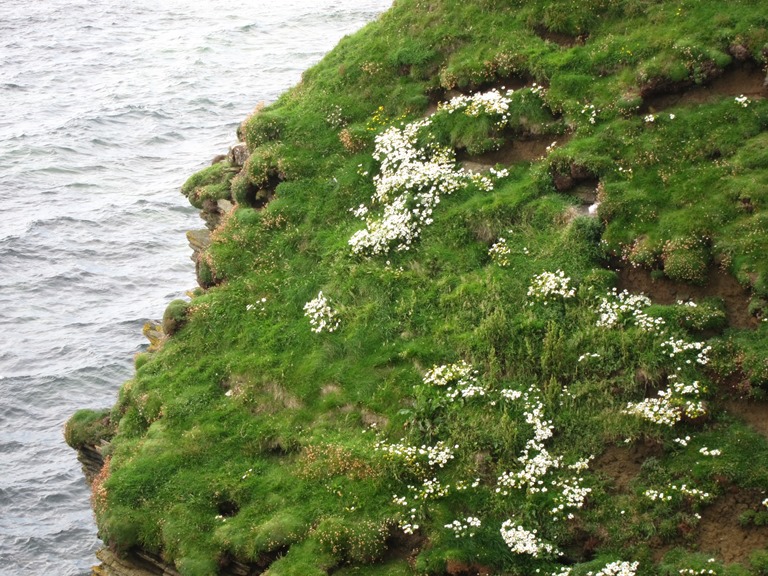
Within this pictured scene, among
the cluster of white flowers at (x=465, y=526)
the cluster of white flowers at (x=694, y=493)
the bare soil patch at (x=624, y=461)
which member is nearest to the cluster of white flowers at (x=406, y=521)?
the cluster of white flowers at (x=465, y=526)

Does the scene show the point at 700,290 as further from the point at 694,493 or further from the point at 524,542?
the point at 524,542

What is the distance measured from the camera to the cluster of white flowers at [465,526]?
21609mm

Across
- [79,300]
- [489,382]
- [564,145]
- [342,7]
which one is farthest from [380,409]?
[342,7]

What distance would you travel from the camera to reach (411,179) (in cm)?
3006

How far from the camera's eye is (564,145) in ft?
94.9

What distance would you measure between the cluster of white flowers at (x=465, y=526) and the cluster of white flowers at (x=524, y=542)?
63cm

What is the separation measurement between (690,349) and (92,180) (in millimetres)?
42275

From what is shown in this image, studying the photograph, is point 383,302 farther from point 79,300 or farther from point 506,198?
point 79,300

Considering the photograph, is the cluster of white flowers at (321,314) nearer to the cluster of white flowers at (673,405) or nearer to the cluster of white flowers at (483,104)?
the cluster of white flowers at (483,104)

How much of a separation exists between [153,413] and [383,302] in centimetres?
743

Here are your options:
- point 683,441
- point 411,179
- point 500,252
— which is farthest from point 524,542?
point 411,179

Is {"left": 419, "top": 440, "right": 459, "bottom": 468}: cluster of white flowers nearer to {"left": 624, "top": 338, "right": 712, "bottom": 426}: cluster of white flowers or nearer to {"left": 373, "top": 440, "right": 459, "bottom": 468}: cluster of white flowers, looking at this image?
{"left": 373, "top": 440, "right": 459, "bottom": 468}: cluster of white flowers

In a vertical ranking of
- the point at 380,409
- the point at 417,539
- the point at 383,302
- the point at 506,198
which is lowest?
the point at 417,539

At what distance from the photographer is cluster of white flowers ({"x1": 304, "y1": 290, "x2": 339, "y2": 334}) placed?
27.7 m
